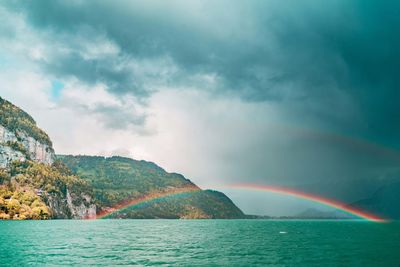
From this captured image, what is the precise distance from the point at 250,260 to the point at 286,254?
48.9ft

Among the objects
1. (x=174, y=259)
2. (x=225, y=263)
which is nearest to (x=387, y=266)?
(x=225, y=263)

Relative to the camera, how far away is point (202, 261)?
208ft

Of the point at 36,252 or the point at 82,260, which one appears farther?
the point at 36,252

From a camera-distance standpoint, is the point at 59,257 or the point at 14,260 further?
the point at 59,257

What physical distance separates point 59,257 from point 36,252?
1054 centimetres

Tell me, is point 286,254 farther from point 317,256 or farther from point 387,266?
point 387,266

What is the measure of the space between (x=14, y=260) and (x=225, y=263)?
3728 cm

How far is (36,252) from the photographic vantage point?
7269 cm

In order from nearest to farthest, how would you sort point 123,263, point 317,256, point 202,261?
1. point 123,263
2. point 202,261
3. point 317,256

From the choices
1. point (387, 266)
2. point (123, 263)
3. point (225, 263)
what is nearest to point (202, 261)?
point (225, 263)

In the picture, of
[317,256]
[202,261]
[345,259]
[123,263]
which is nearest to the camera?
[123,263]

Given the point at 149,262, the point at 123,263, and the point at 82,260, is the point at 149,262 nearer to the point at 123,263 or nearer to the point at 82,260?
the point at 123,263

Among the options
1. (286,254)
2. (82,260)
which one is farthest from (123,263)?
(286,254)

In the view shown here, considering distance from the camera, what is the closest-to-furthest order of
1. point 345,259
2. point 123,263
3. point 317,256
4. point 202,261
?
point 123,263
point 202,261
point 345,259
point 317,256
